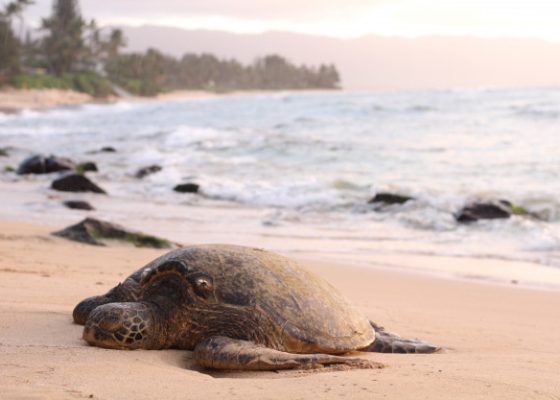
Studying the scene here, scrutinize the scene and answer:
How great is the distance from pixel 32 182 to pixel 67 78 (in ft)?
237

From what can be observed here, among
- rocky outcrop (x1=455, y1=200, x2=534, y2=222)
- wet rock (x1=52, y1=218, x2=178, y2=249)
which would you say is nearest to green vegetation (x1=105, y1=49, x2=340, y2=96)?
rocky outcrop (x1=455, y1=200, x2=534, y2=222)

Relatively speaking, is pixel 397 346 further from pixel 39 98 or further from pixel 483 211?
pixel 39 98

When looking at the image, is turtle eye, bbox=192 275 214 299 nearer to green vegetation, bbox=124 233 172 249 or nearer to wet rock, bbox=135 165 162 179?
green vegetation, bbox=124 233 172 249

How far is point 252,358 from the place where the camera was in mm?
3500

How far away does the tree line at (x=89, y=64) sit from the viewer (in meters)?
79.1

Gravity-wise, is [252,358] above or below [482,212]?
above

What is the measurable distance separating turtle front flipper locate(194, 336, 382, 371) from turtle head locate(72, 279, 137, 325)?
0.62m

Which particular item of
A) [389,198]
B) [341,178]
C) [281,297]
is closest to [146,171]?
[341,178]

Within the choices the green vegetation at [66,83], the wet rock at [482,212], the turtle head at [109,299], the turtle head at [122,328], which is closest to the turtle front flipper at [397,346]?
the turtle head at [122,328]

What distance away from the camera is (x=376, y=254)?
8570 millimetres

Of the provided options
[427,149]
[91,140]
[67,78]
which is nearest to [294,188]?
[427,149]

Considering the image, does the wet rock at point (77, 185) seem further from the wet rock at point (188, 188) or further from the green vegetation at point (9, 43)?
the green vegetation at point (9, 43)

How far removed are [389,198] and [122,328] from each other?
8.92 m

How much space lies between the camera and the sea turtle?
3652 mm
